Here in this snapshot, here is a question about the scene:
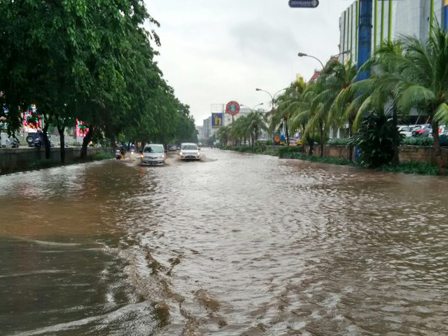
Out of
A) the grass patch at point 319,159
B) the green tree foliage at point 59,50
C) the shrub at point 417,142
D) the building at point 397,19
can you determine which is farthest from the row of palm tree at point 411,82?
the building at point 397,19

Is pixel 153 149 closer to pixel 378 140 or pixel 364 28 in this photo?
pixel 378 140

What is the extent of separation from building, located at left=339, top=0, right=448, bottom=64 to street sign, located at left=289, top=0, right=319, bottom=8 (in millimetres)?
33163

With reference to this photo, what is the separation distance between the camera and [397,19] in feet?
208

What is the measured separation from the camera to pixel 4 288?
4.75 metres

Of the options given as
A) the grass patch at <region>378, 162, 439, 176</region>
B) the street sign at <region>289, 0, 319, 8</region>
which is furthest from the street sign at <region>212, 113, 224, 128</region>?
the street sign at <region>289, 0, 319, 8</region>

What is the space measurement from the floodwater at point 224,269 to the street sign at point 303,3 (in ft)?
22.1

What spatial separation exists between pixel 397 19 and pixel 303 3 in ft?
180

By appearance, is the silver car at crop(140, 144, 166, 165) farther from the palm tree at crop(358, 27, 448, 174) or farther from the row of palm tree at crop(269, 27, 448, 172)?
the palm tree at crop(358, 27, 448, 174)

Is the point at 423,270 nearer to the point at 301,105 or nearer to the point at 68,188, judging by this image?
the point at 68,188

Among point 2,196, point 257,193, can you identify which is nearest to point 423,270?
point 257,193

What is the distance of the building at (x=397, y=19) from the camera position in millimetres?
56156

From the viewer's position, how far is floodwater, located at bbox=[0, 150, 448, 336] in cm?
394

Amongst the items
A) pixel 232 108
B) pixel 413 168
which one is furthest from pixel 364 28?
pixel 232 108

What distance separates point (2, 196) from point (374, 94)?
1634 cm
